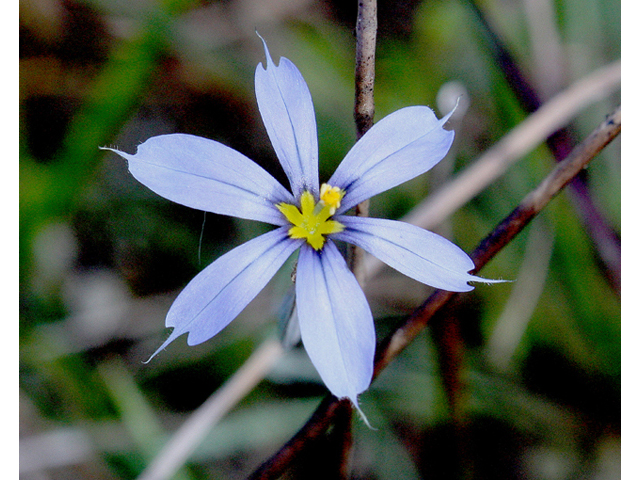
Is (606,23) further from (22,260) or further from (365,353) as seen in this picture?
(22,260)

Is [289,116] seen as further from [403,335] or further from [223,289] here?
[403,335]

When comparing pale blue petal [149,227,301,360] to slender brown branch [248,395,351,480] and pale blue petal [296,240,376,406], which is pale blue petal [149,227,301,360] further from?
slender brown branch [248,395,351,480]

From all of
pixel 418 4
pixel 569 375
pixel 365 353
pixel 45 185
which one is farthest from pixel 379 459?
pixel 418 4

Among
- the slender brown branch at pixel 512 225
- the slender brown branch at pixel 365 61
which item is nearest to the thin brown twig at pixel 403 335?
the slender brown branch at pixel 512 225

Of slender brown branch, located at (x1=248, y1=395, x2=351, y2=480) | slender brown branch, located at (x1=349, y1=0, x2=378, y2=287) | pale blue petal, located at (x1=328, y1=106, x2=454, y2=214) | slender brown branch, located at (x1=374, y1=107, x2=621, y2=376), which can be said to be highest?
slender brown branch, located at (x1=349, y1=0, x2=378, y2=287)

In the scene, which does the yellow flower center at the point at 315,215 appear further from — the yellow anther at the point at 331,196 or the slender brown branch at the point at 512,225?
the slender brown branch at the point at 512,225

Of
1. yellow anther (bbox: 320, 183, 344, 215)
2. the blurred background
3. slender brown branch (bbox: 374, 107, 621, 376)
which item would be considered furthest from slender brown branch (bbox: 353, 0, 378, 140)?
the blurred background

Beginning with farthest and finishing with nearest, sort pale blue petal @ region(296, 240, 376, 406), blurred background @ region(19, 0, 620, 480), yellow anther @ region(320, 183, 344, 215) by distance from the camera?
blurred background @ region(19, 0, 620, 480)
yellow anther @ region(320, 183, 344, 215)
pale blue petal @ region(296, 240, 376, 406)

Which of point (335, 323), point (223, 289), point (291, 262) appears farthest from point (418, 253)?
point (291, 262)
